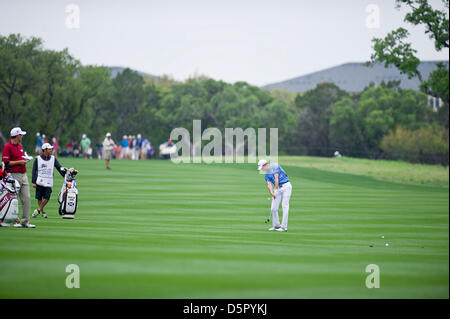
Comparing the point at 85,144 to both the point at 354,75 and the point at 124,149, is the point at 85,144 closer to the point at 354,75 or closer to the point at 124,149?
the point at 124,149

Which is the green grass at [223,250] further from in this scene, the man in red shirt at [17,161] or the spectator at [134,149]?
the spectator at [134,149]

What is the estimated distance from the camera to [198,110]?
106688 mm

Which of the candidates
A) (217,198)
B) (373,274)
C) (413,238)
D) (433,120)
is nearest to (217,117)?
(433,120)

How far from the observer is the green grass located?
11.3m

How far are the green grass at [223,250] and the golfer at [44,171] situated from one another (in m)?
0.97

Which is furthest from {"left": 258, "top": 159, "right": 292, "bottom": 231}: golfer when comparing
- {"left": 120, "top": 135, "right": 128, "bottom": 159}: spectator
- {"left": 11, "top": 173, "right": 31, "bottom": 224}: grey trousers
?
{"left": 120, "top": 135, "right": 128, "bottom": 159}: spectator

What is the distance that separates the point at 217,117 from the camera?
358ft

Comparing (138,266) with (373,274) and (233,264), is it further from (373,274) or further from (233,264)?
(373,274)

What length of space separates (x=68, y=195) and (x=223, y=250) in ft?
23.5

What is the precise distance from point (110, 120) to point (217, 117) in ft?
56.3

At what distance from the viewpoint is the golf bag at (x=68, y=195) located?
20.5m

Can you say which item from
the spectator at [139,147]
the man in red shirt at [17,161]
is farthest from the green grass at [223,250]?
the spectator at [139,147]

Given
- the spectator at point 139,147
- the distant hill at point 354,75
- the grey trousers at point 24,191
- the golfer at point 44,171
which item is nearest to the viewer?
the grey trousers at point 24,191

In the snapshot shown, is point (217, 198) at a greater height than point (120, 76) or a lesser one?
lesser
